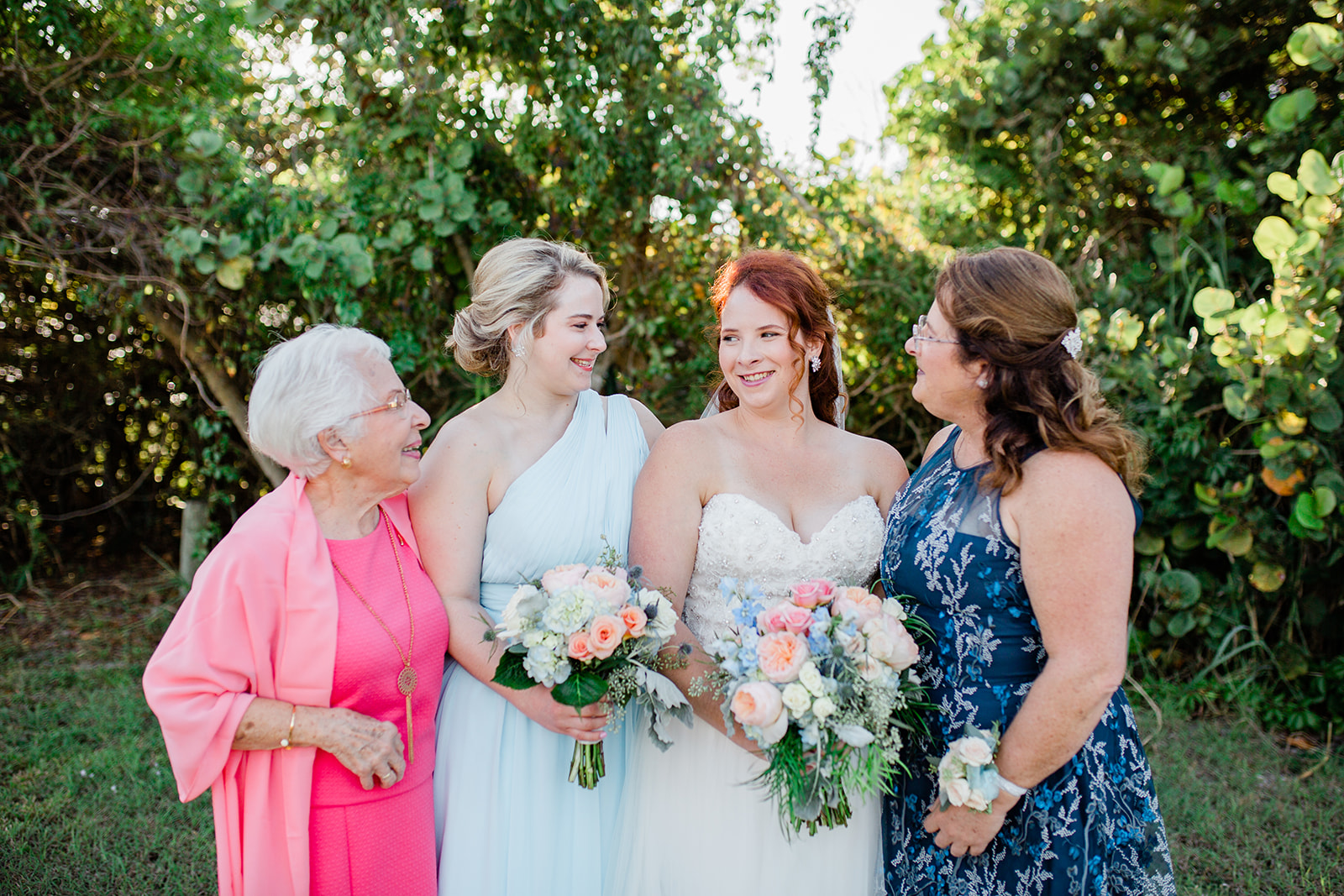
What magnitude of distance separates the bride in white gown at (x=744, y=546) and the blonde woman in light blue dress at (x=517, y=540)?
15cm

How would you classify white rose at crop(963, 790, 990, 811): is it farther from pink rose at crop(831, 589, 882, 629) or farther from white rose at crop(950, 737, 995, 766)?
pink rose at crop(831, 589, 882, 629)

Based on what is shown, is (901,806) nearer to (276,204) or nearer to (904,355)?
(904,355)

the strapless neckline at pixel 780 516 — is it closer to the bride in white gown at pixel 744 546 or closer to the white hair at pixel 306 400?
the bride in white gown at pixel 744 546

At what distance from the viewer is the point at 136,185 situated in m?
4.94

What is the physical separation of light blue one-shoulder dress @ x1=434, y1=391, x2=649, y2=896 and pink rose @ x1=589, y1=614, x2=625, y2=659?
1.78ft

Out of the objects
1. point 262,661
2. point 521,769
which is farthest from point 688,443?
point 262,661

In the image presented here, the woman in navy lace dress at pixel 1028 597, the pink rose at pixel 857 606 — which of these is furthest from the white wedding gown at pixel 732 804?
the pink rose at pixel 857 606

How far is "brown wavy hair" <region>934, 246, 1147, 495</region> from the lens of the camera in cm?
215

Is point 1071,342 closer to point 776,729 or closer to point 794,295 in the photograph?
point 794,295

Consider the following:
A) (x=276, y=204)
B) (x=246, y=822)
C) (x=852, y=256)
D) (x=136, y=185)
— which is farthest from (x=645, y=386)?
(x=246, y=822)

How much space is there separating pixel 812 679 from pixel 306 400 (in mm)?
1453

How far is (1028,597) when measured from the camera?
7.16ft

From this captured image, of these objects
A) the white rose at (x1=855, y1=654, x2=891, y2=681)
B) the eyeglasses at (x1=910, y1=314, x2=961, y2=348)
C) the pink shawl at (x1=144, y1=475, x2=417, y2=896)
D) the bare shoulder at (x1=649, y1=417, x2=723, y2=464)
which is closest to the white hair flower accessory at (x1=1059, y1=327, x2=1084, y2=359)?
the eyeglasses at (x1=910, y1=314, x2=961, y2=348)

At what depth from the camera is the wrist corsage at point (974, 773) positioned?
2074 mm
